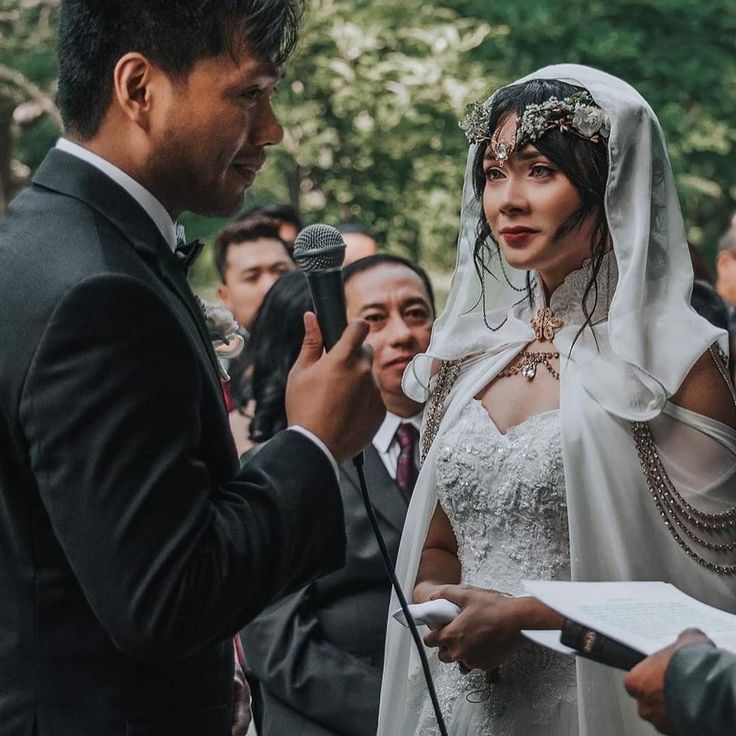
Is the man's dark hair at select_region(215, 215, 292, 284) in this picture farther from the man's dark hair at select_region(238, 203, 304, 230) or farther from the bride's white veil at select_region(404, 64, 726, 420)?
the bride's white veil at select_region(404, 64, 726, 420)

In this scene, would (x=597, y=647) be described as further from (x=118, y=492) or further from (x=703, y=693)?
(x=118, y=492)

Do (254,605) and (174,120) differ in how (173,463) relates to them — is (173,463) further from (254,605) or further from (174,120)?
(174,120)

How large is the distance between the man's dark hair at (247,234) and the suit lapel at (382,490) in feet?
9.93

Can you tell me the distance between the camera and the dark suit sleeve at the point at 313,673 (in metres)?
4.15

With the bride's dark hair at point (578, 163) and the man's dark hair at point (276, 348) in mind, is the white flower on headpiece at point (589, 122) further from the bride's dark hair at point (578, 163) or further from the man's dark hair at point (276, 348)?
the man's dark hair at point (276, 348)

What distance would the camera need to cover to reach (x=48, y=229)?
2.28m

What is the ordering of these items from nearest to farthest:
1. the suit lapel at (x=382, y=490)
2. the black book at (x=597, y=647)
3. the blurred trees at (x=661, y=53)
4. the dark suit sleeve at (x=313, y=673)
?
the black book at (x=597, y=647) < the dark suit sleeve at (x=313, y=673) < the suit lapel at (x=382, y=490) < the blurred trees at (x=661, y=53)

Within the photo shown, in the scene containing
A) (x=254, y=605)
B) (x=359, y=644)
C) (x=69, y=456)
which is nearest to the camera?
(x=69, y=456)

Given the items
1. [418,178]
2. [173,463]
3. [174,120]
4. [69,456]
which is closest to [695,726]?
[173,463]

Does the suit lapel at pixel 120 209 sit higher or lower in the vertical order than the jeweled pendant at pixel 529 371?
higher

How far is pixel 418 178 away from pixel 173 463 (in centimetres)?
916

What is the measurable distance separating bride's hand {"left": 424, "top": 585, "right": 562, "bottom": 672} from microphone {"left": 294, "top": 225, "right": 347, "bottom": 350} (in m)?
1.05

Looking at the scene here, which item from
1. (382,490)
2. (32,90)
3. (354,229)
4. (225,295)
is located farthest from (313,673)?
(32,90)

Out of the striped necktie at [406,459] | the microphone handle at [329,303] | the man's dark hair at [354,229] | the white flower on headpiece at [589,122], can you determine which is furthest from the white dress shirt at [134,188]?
the man's dark hair at [354,229]
